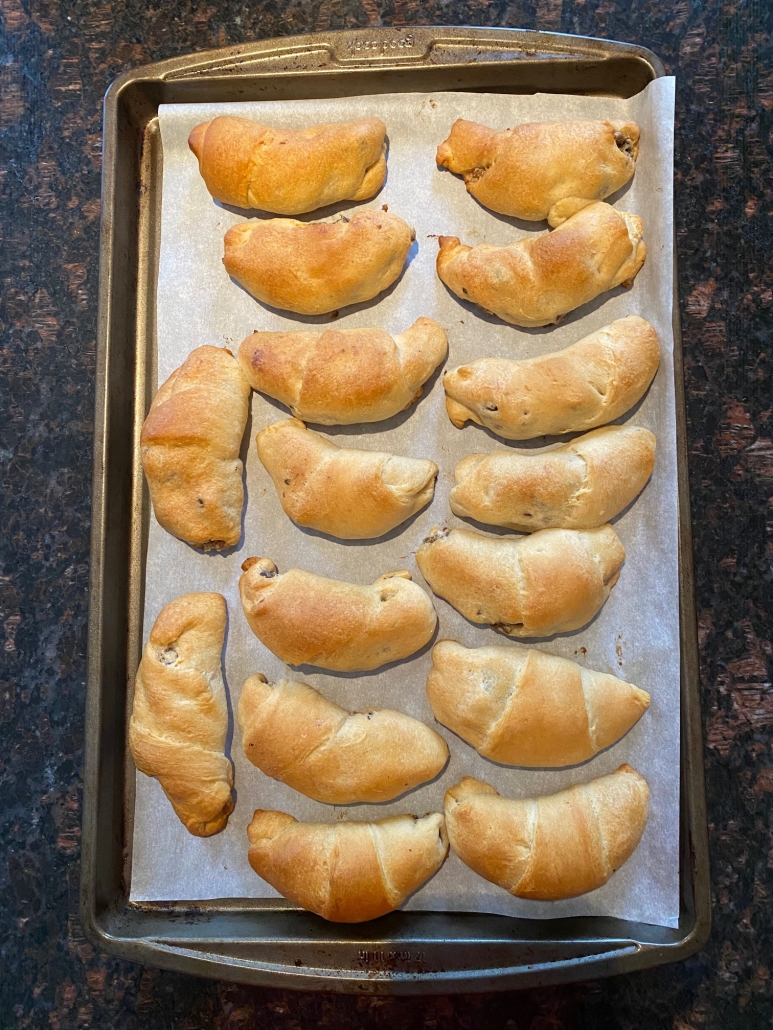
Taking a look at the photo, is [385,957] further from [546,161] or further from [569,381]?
[546,161]

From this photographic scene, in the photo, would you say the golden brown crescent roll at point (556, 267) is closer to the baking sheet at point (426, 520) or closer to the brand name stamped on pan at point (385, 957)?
the baking sheet at point (426, 520)

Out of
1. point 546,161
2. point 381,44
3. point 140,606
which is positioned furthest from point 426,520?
point 381,44

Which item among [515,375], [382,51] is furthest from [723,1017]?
[382,51]

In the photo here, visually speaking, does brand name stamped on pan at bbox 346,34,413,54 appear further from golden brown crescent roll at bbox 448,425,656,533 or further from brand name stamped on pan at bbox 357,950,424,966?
brand name stamped on pan at bbox 357,950,424,966

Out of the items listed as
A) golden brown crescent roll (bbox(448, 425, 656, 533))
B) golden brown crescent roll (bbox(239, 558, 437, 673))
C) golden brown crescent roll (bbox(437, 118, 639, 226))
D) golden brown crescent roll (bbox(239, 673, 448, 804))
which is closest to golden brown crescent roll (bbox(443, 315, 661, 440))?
golden brown crescent roll (bbox(448, 425, 656, 533))

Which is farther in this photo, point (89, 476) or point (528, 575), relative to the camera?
point (89, 476)

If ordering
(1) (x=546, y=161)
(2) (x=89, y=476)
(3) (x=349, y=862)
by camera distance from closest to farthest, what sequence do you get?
(3) (x=349, y=862) → (1) (x=546, y=161) → (2) (x=89, y=476)

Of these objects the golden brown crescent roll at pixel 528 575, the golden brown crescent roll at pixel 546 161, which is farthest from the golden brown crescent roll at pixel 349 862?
the golden brown crescent roll at pixel 546 161
